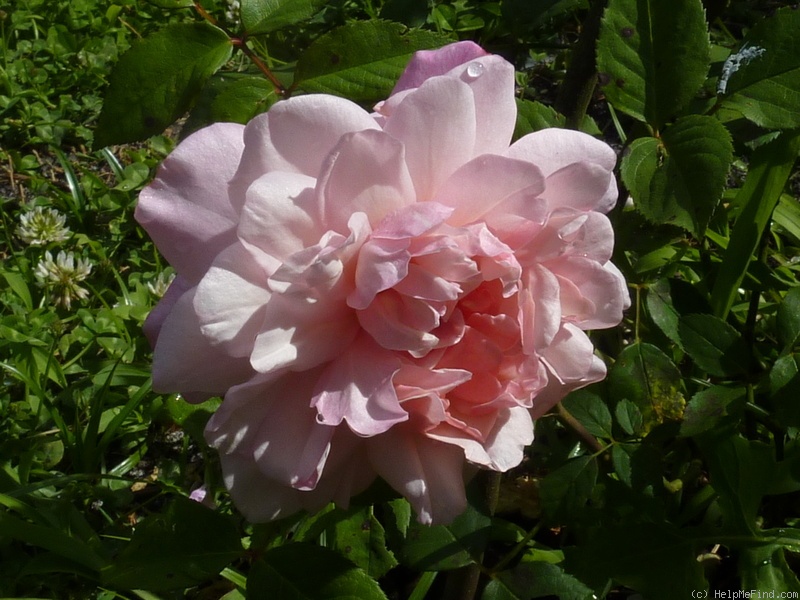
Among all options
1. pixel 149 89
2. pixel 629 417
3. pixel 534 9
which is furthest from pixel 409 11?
pixel 629 417

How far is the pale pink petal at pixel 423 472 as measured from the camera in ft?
1.92

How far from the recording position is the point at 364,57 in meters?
0.72

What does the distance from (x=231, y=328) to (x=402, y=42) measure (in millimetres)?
342

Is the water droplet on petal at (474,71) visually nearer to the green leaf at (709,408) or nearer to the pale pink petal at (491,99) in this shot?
the pale pink petal at (491,99)

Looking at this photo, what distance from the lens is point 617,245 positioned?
0.98 meters

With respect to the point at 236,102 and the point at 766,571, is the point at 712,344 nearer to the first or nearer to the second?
the point at 766,571

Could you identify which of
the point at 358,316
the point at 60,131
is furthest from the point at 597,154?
the point at 60,131

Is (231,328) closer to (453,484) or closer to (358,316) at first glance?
(358,316)

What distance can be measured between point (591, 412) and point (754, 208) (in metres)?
0.51

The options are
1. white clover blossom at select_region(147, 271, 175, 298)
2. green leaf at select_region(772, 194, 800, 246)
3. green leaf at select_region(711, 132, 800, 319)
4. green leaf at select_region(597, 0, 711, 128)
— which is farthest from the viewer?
white clover blossom at select_region(147, 271, 175, 298)

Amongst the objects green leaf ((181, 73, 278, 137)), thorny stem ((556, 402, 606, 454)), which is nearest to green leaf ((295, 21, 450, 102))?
green leaf ((181, 73, 278, 137))

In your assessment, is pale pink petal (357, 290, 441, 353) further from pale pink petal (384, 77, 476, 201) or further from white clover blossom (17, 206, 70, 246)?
white clover blossom (17, 206, 70, 246)

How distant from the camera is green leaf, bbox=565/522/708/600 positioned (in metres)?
0.80

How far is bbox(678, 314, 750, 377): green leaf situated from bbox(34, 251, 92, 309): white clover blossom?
56.8 inches
